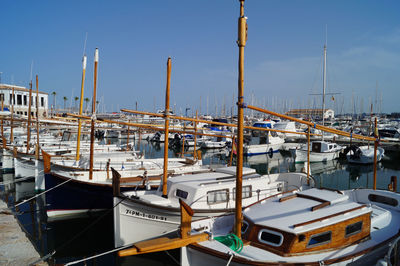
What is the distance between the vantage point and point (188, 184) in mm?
13258

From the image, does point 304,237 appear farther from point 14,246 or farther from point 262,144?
point 262,144

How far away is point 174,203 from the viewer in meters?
13.1

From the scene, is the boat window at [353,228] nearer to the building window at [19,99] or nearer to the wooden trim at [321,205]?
the wooden trim at [321,205]

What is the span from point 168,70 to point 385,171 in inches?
1341

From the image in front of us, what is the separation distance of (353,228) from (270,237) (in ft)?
9.76

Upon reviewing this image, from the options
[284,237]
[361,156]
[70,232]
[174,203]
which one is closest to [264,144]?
[361,156]

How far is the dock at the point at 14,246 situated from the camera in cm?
927

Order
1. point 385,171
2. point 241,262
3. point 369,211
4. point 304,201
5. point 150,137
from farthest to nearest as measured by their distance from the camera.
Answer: point 150,137 → point 385,171 → point 304,201 → point 369,211 → point 241,262

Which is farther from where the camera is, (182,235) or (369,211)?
(369,211)

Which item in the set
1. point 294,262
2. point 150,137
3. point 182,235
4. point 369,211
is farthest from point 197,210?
point 150,137

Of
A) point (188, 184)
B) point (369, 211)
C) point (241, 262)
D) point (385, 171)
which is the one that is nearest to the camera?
point (241, 262)

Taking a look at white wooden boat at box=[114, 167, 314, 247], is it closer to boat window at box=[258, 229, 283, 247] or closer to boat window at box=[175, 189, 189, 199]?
boat window at box=[175, 189, 189, 199]

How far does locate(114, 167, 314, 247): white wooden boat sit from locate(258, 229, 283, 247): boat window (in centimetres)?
314

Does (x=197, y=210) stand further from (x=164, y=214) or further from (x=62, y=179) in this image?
(x=62, y=179)
